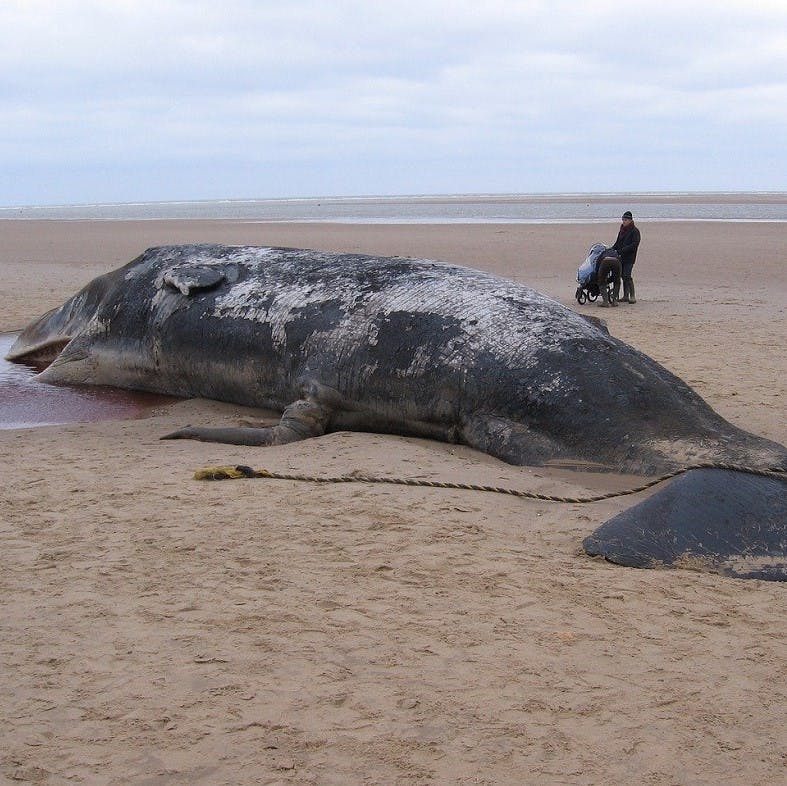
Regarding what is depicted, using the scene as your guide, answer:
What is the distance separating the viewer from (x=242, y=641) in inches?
129

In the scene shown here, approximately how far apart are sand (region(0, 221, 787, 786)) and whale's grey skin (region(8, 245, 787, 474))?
35cm

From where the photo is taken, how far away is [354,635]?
3314mm

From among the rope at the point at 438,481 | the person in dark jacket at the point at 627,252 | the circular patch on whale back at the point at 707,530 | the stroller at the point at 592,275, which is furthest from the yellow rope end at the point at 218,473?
the person in dark jacket at the point at 627,252

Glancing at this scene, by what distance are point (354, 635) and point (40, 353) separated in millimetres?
6504

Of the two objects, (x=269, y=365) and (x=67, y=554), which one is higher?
(x=269, y=365)

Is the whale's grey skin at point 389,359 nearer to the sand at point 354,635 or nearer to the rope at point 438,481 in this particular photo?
the rope at point 438,481

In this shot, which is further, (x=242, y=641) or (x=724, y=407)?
(x=724, y=407)

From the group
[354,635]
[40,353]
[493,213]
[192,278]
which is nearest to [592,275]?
[192,278]

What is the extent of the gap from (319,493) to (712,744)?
2502 millimetres

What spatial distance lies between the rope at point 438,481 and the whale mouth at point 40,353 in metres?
4.21

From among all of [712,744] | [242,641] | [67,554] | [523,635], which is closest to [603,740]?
[712,744]

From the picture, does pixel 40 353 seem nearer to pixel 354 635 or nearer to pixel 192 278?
pixel 192 278

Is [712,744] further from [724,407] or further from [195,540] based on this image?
[724,407]

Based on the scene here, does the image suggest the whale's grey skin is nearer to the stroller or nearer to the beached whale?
the beached whale
